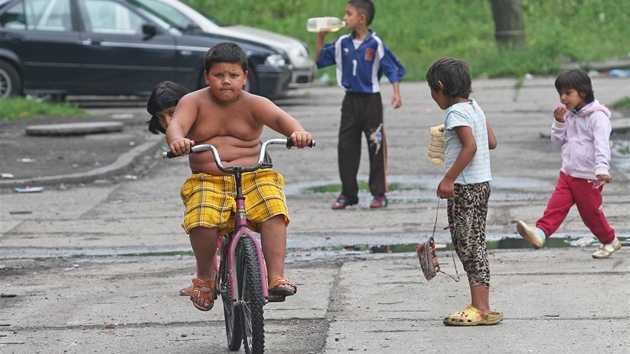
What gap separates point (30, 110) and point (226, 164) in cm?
1184

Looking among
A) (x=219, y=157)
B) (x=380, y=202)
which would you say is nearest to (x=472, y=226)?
(x=219, y=157)

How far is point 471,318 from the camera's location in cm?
604

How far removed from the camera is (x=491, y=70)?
21.9 metres

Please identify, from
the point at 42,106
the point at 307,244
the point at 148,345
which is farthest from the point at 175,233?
the point at 42,106

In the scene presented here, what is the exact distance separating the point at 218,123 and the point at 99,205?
5109mm

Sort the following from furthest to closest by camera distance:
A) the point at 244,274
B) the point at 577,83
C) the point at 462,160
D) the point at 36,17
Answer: the point at 36,17 < the point at 577,83 < the point at 462,160 < the point at 244,274

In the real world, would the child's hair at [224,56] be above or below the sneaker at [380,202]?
above

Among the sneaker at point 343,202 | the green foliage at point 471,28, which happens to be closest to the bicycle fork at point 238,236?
the sneaker at point 343,202

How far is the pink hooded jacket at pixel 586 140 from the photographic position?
24.2ft

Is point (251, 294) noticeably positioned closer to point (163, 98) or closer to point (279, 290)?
point (279, 290)

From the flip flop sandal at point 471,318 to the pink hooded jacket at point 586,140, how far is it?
5.45 feet

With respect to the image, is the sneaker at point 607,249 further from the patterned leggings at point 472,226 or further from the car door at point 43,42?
the car door at point 43,42

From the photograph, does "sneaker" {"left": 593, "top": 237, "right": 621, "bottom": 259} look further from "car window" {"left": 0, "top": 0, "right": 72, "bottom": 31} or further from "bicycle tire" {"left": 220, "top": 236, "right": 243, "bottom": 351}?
"car window" {"left": 0, "top": 0, "right": 72, "bottom": 31}

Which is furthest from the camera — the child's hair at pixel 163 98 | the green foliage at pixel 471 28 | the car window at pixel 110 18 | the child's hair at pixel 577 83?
the green foliage at pixel 471 28
